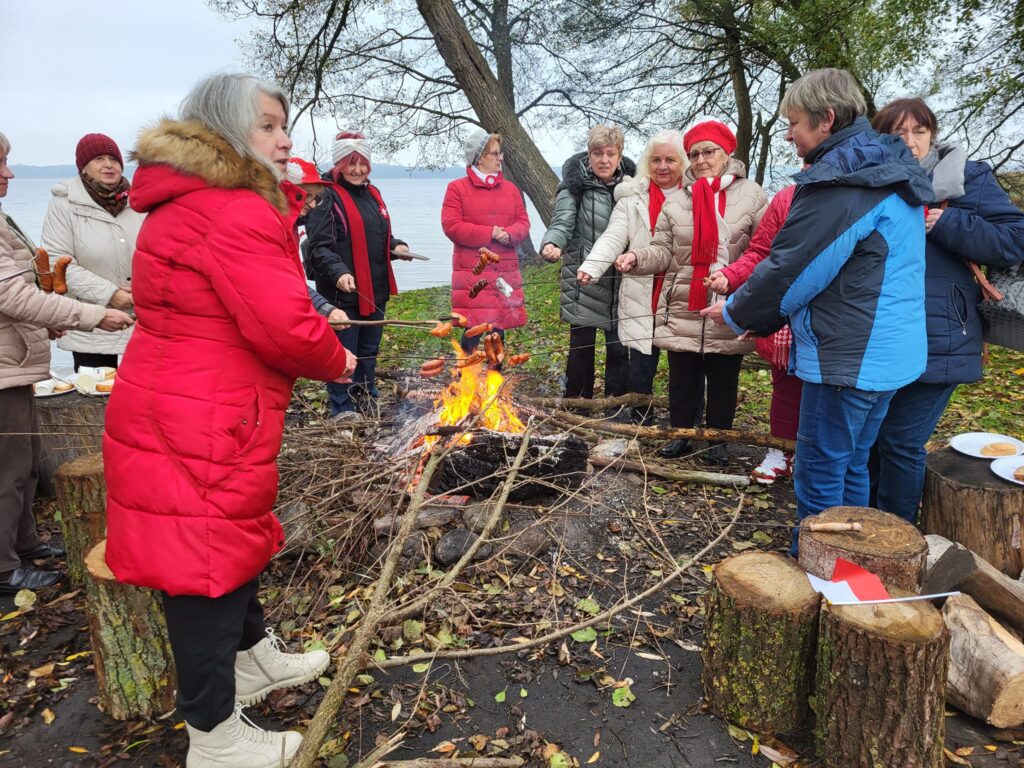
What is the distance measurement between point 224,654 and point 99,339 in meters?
3.07

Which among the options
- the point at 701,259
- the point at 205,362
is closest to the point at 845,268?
the point at 701,259

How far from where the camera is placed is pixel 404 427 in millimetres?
4758

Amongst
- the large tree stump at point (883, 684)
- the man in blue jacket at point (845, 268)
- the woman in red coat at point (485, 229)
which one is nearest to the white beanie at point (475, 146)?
the woman in red coat at point (485, 229)

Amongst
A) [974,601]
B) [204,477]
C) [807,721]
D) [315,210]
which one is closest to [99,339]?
[315,210]

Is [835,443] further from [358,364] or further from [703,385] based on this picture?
[358,364]

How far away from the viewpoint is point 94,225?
13.6ft

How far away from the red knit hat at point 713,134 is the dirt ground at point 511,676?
2.46 m

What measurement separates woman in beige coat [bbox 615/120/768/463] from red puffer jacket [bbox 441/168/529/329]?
4.14 ft

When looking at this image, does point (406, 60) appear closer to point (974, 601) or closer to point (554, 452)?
point (554, 452)

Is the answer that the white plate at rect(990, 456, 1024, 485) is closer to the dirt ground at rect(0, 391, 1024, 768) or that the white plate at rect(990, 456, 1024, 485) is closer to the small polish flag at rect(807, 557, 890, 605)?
the dirt ground at rect(0, 391, 1024, 768)

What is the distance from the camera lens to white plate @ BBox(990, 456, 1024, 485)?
3.35m

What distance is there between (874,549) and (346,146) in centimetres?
462

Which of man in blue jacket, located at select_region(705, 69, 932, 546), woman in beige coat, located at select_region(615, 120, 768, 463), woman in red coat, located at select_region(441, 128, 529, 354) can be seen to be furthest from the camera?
woman in red coat, located at select_region(441, 128, 529, 354)

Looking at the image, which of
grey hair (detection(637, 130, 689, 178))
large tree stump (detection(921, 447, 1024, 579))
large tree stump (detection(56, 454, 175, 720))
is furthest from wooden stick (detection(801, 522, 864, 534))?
grey hair (detection(637, 130, 689, 178))
